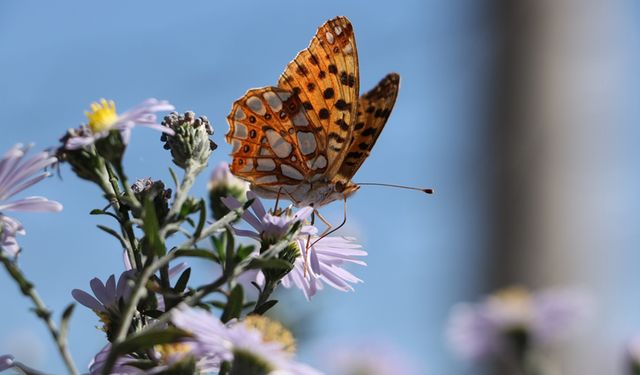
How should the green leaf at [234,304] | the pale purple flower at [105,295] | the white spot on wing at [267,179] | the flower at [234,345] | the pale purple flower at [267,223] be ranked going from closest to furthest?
the flower at [234,345] → the green leaf at [234,304] → the pale purple flower at [105,295] → the pale purple flower at [267,223] → the white spot on wing at [267,179]

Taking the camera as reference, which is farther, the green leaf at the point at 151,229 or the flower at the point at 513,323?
the flower at the point at 513,323

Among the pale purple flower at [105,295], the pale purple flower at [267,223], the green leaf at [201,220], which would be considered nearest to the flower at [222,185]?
the pale purple flower at [267,223]

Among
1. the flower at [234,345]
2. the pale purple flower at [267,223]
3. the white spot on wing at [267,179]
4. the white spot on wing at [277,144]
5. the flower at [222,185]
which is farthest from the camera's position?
the flower at [222,185]

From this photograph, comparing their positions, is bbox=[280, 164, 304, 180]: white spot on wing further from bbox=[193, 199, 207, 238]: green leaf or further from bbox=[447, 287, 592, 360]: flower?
bbox=[447, 287, 592, 360]: flower

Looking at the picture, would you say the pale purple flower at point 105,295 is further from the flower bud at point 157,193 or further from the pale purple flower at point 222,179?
the pale purple flower at point 222,179

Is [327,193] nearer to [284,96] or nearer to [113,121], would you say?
[284,96]

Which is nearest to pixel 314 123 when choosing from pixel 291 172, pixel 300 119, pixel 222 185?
pixel 300 119

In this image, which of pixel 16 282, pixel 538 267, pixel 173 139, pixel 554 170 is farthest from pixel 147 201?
pixel 554 170
